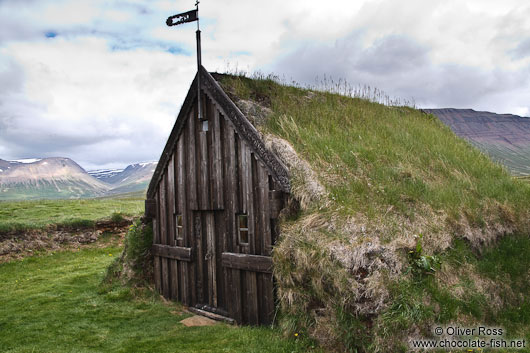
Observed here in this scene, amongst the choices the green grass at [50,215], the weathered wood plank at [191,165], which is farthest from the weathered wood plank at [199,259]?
the green grass at [50,215]

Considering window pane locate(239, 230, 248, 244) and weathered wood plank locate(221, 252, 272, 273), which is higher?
window pane locate(239, 230, 248, 244)

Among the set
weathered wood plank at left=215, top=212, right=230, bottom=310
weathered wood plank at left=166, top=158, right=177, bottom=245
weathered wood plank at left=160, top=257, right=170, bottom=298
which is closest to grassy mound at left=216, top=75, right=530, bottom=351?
weathered wood plank at left=215, top=212, right=230, bottom=310

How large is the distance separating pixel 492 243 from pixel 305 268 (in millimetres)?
4691

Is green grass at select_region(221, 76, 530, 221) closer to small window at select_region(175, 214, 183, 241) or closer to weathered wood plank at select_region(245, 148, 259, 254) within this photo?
weathered wood plank at select_region(245, 148, 259, 254)

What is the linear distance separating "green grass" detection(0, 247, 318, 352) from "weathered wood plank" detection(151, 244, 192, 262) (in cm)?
137

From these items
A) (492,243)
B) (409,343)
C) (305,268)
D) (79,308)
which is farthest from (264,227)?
(79,308)

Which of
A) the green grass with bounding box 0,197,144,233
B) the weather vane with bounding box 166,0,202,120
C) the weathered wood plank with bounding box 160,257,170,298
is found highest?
the weather vane with bounding box 166,0,202,120

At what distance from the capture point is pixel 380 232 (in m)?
7.24

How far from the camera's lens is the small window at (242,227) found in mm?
9148

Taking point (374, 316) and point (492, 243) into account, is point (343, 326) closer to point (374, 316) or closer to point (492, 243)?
point (374, 316)

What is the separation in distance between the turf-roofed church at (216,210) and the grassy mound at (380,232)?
0.61m

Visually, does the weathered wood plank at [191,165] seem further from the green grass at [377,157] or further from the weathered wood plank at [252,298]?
the weathered wood plank at [252,298]

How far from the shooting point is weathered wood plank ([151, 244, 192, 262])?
35.7 feet

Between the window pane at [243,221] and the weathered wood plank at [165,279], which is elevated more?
the window pane at [243,221]
